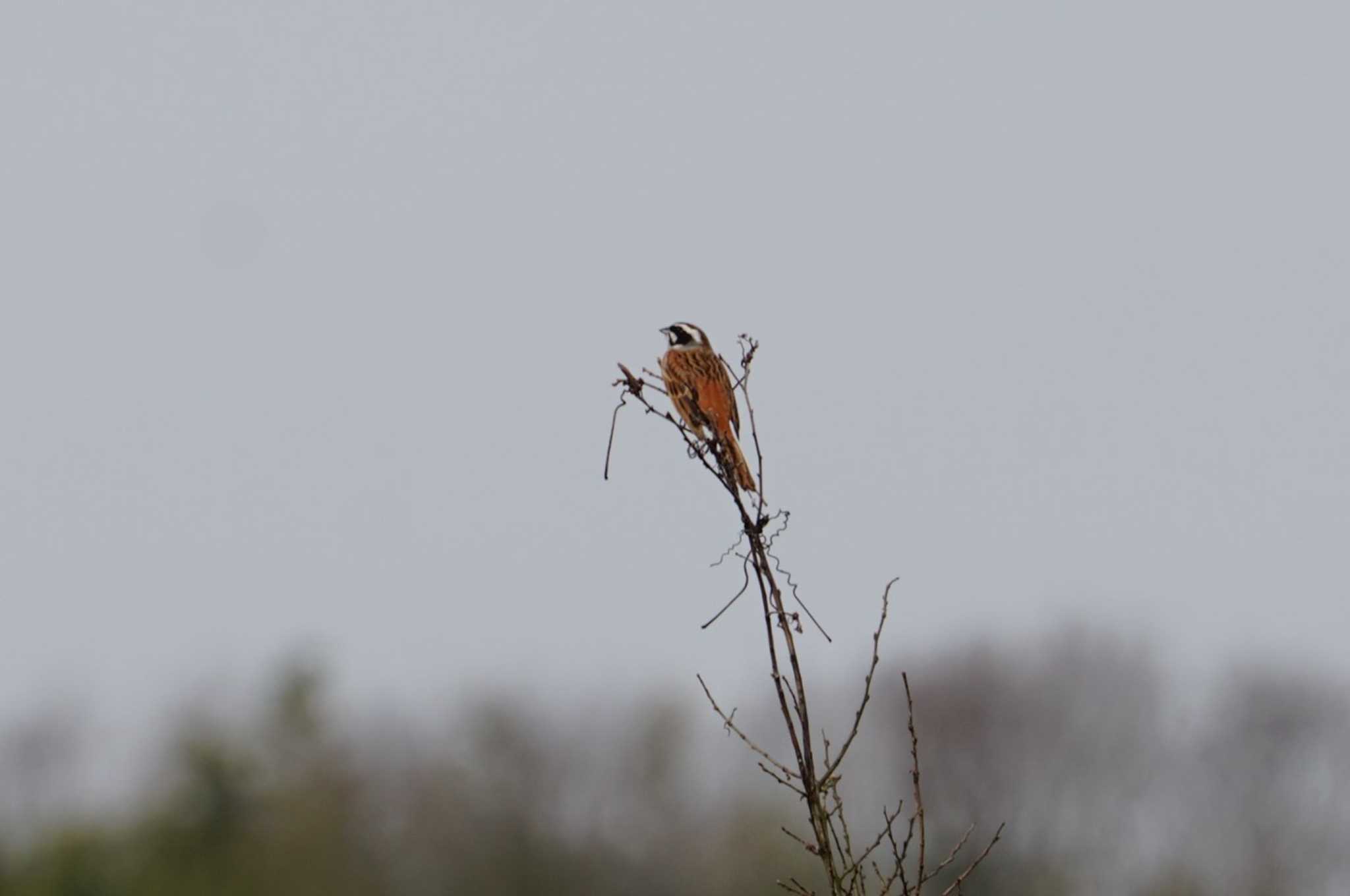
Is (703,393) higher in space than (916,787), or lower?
higher

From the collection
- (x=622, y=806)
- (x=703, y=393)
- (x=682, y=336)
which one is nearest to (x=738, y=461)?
(x=703, y=393)

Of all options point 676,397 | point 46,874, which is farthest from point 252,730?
point 676,397

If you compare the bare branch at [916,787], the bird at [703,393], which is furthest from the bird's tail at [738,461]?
the bare branch at [916,787]

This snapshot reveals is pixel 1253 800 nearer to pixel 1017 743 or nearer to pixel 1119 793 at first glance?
pixel 1119 793

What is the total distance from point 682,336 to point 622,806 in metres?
24.3

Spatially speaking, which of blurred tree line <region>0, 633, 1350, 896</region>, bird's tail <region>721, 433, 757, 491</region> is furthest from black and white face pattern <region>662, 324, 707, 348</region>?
blurred tree line <region>0, 633, 1350, 896</region>

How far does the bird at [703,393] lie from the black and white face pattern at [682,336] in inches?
0.4

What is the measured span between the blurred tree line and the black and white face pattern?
1829 centimetres

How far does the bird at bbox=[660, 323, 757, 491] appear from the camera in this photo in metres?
4.03

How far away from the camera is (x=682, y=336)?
704cm

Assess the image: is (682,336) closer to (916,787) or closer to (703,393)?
(703,393)

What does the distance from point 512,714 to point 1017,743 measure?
11.3 meters

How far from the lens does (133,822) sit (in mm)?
27391

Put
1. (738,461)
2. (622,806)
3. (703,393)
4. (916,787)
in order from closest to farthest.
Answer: (916,787)
(738,461)
(703,393)
(622,806)
